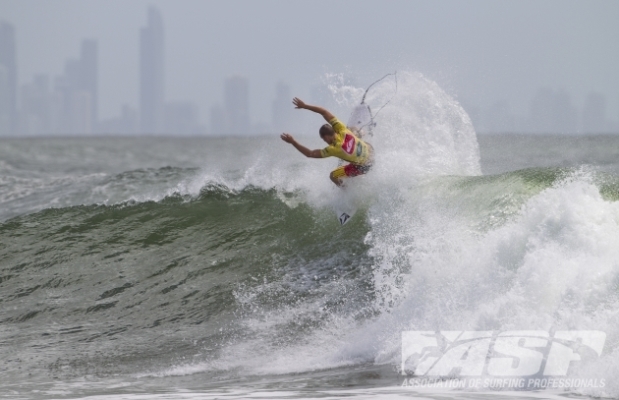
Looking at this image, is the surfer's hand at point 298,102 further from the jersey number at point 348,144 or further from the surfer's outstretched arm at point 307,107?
the jersey number at point 348,144

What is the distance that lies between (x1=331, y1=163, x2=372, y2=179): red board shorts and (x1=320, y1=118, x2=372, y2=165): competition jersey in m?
0.09

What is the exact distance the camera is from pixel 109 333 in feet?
32.2

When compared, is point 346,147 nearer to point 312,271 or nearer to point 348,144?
point 348,144

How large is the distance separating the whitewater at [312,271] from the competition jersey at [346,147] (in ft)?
1.44

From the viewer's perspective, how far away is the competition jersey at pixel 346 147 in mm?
11008

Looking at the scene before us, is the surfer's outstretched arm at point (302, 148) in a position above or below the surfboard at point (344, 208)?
above

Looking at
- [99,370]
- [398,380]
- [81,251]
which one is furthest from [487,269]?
[81,251]

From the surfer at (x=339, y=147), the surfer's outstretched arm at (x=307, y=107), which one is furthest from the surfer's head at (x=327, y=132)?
the surfer's outstretched arm at (x=307, y=107)

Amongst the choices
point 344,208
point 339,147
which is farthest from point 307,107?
point 344,208

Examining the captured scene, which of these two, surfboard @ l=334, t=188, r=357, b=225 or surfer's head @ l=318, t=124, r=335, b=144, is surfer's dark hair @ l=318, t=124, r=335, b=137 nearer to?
surfer's head @ l=318, t=124, r=335, b=144

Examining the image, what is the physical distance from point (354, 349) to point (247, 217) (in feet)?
18.8

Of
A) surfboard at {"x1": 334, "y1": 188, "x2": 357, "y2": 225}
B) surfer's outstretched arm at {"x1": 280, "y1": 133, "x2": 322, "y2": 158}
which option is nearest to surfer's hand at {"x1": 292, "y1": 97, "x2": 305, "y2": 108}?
surfer's outstretched arm at {"x1": 280, "y1": 133, "x2": 322, "y2": 158}

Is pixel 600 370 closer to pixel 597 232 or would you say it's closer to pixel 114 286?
pixel 597 232

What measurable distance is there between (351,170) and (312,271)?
1.66m
